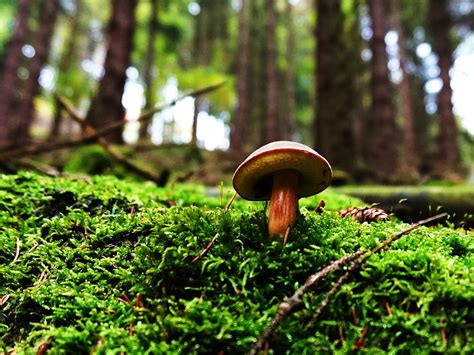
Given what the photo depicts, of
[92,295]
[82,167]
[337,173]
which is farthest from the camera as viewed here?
[337,173]

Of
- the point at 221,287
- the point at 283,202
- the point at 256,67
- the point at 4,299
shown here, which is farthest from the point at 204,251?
the point at 256,67

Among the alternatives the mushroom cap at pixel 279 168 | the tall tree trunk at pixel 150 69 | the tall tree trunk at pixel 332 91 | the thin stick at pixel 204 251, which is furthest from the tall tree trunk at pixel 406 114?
the thin stick at pixel 204 251

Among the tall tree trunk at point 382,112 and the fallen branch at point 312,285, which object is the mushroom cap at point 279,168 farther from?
the tall tree trunk at point 382,112

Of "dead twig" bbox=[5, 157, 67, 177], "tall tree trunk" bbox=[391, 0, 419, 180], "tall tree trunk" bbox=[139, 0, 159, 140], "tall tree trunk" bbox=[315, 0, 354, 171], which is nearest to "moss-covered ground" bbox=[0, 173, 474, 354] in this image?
"dead twig" bbox=[5, 157, 67, 177]

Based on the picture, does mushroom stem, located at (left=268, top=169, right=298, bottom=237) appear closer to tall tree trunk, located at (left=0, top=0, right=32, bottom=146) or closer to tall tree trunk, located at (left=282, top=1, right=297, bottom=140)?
tall tree trunk, located at (left=0, top=0, right=32, bottom=146)

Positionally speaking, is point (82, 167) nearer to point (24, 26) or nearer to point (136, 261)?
point (136, 261)

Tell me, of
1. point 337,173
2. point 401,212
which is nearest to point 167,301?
point 401,212
